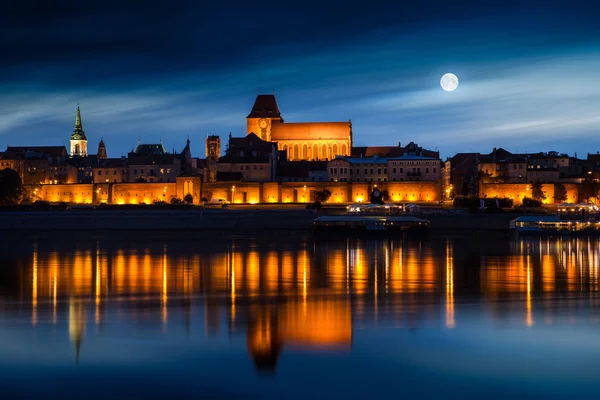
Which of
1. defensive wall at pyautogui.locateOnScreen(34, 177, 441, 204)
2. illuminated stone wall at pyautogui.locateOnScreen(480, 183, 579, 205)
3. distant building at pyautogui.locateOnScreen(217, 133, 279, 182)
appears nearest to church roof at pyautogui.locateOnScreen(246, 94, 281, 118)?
distant building at pyautogui.locateOnScreen(217, 133, 279, 182)

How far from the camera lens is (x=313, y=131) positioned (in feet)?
382

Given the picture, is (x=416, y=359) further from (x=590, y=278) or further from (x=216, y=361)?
(x=590, y=278)

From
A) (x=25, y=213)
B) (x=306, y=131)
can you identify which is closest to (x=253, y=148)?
(x=306, y=131)

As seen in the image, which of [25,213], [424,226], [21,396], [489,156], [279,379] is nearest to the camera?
[21,396]

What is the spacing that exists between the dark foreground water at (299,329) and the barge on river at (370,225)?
72.6 feet

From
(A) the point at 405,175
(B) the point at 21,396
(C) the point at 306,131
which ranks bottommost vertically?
(B) the point at 21,396

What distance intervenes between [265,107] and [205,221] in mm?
62947

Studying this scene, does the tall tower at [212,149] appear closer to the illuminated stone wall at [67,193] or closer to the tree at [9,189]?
the illuminated stone wall at [67,193]

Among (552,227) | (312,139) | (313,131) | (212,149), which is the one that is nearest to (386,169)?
(312,139)

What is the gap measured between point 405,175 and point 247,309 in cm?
7858

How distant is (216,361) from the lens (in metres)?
15.0

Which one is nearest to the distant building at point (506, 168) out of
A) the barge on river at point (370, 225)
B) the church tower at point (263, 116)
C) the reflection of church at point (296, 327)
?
the church tower at point (263, 116)

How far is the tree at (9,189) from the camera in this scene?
8156 centimetres

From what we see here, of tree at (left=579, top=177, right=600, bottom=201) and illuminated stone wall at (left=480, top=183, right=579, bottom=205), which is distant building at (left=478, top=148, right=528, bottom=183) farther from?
tree at (left=579, top=177, right=600, bottom=201)
